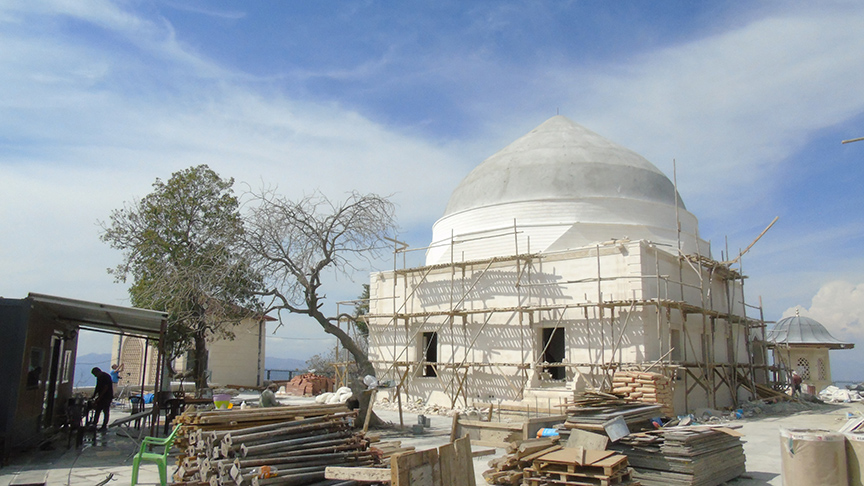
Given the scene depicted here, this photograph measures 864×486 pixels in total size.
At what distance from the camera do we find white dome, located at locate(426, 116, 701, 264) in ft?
76.0

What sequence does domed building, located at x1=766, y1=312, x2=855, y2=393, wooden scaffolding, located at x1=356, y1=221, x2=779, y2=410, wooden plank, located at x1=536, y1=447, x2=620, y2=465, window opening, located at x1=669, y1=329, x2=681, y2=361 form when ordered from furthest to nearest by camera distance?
1. domed building, located at x1=766, y1=312, x2=855, y2=393
2. window opening, located at x1=669, y1=329, x2=681, y2=361
3. wooden scaffolding, located at x1=356, y1=221, x2=779, y2=410
4. wooden plank, located at x1=536, y1=447, x2=620, y2=465

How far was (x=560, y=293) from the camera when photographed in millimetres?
20516

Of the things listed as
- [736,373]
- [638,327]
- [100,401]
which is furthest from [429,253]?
[100,401]

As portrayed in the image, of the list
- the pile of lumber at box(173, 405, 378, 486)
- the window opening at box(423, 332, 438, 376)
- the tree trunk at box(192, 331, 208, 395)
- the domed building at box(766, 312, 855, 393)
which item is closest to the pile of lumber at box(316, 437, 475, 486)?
the pile of lumber at box(173, 405, 378, 486)

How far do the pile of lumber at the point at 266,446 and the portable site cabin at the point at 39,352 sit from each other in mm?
3763

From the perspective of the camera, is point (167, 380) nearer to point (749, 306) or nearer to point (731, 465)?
point (731, 465)

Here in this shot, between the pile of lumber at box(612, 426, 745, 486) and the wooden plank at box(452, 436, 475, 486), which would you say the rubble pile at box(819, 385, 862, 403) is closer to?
the pile of lumber at box(612, 426, 745, 486)

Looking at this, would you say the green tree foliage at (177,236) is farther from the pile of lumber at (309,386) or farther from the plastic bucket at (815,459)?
the plastic bucket at (815,459)

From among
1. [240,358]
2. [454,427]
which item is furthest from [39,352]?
[240,358]

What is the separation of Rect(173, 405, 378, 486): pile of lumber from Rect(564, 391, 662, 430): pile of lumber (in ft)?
10.3

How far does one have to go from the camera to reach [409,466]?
695 centimetres

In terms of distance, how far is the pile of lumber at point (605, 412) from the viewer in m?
9.80

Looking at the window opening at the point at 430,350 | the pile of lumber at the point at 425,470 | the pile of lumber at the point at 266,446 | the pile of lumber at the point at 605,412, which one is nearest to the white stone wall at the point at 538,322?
the window opening at the point at 430,350

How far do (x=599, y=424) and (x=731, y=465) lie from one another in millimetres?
2280
